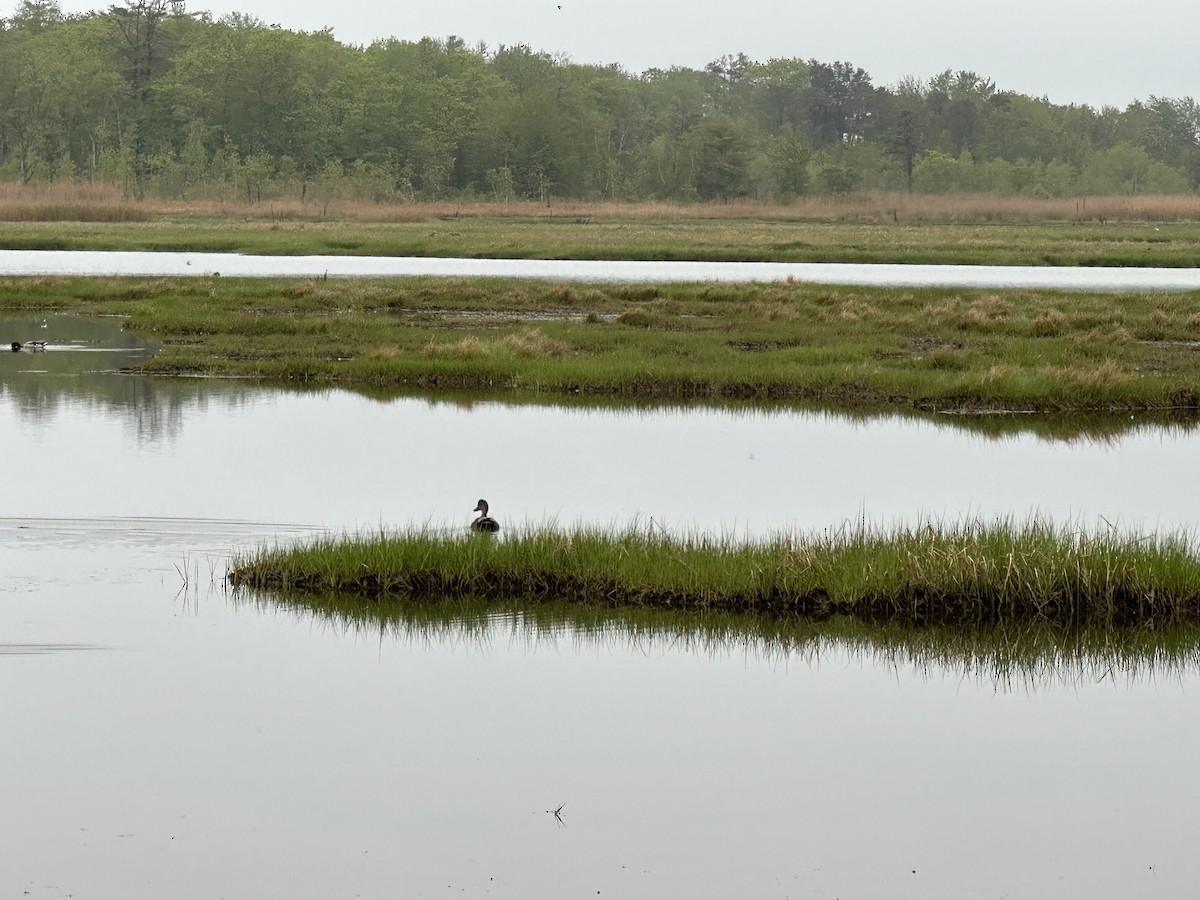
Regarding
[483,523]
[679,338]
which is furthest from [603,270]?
[483,523]

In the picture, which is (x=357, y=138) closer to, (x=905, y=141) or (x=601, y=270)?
(x=905, y=141)

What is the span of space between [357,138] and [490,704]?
131 m

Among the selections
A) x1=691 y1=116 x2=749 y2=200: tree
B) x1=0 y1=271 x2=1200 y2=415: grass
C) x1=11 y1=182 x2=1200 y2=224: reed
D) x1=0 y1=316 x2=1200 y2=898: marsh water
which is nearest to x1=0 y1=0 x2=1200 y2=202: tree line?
x1=691 y1=116 x2=749 y2=200: tree

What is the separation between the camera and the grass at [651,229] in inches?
2936

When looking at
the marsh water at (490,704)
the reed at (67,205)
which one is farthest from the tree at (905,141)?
the marsh water at (490,704)

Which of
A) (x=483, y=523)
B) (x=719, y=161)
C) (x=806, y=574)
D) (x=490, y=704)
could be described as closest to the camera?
(x=490, y=704)

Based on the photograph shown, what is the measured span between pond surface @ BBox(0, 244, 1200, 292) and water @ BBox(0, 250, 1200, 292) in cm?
4

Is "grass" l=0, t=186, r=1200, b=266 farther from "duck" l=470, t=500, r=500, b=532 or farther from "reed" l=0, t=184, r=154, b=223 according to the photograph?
"duck" l=470, t=500, r=500, b=532

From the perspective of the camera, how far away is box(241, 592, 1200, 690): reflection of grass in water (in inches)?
531

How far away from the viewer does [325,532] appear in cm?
1748

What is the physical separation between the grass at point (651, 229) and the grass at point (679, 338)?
905 inches

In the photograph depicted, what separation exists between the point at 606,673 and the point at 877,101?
17680 centimetres

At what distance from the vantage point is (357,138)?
138250 mm

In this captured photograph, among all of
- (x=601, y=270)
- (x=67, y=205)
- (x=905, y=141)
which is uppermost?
(x=905, y=141)
